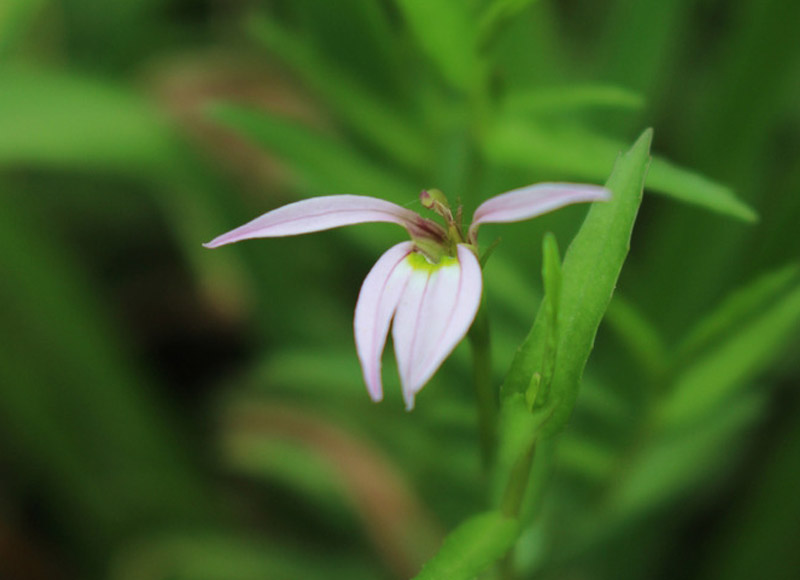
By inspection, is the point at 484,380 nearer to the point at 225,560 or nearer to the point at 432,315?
the point at 432,315

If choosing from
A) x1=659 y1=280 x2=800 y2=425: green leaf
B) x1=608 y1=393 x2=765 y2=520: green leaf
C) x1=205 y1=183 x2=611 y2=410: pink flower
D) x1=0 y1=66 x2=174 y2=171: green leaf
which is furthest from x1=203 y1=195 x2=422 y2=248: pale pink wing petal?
x1=0 y1=66 x2=174 y2=171: green leaf

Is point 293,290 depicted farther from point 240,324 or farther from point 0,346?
point 0,346

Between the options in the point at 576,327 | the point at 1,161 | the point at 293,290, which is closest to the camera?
the point at 576,327

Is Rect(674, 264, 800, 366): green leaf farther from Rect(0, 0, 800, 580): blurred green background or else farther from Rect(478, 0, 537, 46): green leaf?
Rect(478, 0, 537, 46): green leaf

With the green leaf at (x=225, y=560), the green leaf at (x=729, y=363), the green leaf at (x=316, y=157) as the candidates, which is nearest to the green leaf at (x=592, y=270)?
the green leaf at (x=729, y=363)

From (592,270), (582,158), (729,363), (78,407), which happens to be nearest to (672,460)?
(729,363)

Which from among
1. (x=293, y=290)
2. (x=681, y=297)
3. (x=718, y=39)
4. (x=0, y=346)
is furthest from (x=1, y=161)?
(x=718, y=39)
